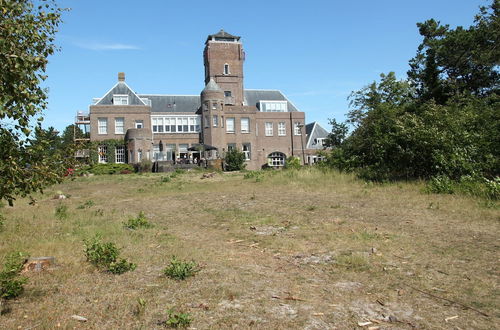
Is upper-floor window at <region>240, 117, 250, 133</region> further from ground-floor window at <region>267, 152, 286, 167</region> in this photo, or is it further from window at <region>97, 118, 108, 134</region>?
window at <region>97, 118, 108, 134</region>

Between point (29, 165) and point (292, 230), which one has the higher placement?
point (29, 165)

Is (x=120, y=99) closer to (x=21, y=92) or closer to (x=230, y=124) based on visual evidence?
(x=230, y=124)

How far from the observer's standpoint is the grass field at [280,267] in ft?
14.3

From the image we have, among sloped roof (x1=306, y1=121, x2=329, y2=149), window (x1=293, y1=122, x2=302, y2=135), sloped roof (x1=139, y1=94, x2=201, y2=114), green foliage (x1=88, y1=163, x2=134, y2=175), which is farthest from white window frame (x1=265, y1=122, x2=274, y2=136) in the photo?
green foliage (x1=88, y1=163, x2=134, y2=175)

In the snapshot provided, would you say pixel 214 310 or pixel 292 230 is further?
pixel 292 230

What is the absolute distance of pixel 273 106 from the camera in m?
54.3

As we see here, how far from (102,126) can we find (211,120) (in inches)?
488

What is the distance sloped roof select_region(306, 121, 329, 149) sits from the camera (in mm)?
57031

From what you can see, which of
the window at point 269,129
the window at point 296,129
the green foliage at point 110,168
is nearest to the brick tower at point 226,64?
the window at point 269,129

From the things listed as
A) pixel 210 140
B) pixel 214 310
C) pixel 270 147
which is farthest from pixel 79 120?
pixel 214 310

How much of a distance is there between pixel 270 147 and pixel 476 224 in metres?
44.6

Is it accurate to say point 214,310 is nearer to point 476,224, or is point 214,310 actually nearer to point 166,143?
point 476,224

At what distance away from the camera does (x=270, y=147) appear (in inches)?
2095

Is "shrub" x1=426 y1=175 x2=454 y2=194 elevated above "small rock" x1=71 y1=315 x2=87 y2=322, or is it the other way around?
"shrub" x1=426 y1=175 x2=454 y2=194
